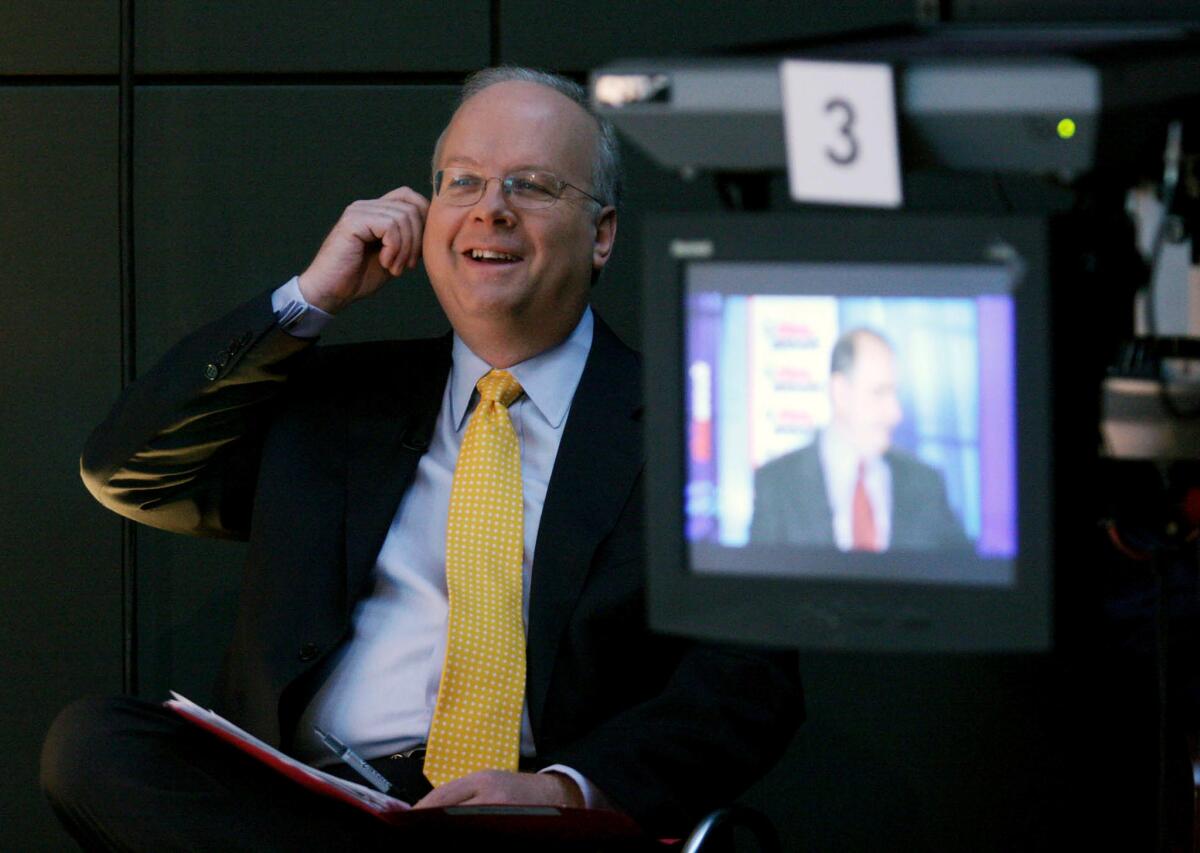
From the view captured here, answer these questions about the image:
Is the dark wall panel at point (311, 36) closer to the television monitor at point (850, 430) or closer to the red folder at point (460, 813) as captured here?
the red folder at point (460, 813)

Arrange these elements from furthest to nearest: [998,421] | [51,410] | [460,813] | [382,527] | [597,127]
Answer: [51,410]
[597,127]
[382,527]
[460,813]
[998,421]

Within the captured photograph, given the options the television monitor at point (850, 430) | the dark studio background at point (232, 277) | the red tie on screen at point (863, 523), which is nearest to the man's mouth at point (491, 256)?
the dark studio background at point (232, 277)

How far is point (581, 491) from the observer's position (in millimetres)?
2098

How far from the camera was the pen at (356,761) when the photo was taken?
6.52 feet

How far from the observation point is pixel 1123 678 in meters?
2.41

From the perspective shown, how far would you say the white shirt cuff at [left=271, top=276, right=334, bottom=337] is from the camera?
2170mm

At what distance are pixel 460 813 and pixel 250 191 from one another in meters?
1.62

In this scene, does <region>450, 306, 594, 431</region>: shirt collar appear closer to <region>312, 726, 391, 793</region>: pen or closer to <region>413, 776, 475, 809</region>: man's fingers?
<region>312, 726, 391, 793</region>: pen

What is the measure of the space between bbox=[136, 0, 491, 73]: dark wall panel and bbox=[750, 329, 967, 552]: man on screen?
176cm

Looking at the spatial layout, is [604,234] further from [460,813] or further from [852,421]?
[852,421]

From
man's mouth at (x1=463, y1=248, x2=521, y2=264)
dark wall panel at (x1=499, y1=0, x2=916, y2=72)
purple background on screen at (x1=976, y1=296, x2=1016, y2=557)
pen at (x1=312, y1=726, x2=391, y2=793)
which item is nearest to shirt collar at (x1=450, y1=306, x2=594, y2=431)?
man's mouth at (x1=463, y1=248, x2=521, y2=264)

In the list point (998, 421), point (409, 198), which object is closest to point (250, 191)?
point (409, 198)

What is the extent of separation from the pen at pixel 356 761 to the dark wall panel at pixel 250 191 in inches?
40.9

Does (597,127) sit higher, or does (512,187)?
(597,127)
